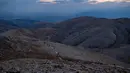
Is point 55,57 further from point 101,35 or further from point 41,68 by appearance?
point 101,35

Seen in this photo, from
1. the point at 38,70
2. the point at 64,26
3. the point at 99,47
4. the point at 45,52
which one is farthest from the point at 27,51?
the point at 64,26

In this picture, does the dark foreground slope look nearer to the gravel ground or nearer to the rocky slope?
the gravel ground

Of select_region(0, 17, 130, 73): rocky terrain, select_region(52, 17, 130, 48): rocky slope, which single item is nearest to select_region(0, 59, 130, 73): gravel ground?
select_region(0, 17, 130, 73): rocky terrain

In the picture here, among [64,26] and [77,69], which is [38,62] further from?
[64,26]

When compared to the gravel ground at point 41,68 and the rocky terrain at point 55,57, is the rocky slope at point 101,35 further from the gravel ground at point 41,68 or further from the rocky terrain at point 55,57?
the gravel ground at point 41,68

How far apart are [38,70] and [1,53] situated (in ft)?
14.3

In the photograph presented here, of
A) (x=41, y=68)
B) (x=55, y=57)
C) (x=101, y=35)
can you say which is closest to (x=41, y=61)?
(x=41, y=68)

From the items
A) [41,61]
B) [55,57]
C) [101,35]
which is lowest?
[101,35]

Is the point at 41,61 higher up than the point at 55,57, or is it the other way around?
the point at 41,61

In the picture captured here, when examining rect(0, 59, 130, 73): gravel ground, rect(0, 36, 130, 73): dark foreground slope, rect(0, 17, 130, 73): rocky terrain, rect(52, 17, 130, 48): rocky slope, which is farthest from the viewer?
rect(52, 17, 130, 48): rocky slope

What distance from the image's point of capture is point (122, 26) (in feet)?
165

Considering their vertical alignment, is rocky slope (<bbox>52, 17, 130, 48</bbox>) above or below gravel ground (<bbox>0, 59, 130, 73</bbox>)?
below

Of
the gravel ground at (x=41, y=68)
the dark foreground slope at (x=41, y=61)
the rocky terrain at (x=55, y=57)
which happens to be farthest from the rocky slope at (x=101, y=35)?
the gravel ground at (x=41, y=68)

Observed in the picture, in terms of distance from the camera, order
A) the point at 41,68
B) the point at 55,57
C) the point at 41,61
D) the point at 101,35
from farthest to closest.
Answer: the point at 101,35, the point at 55,57, the point at 41,61, the point at 41,68
